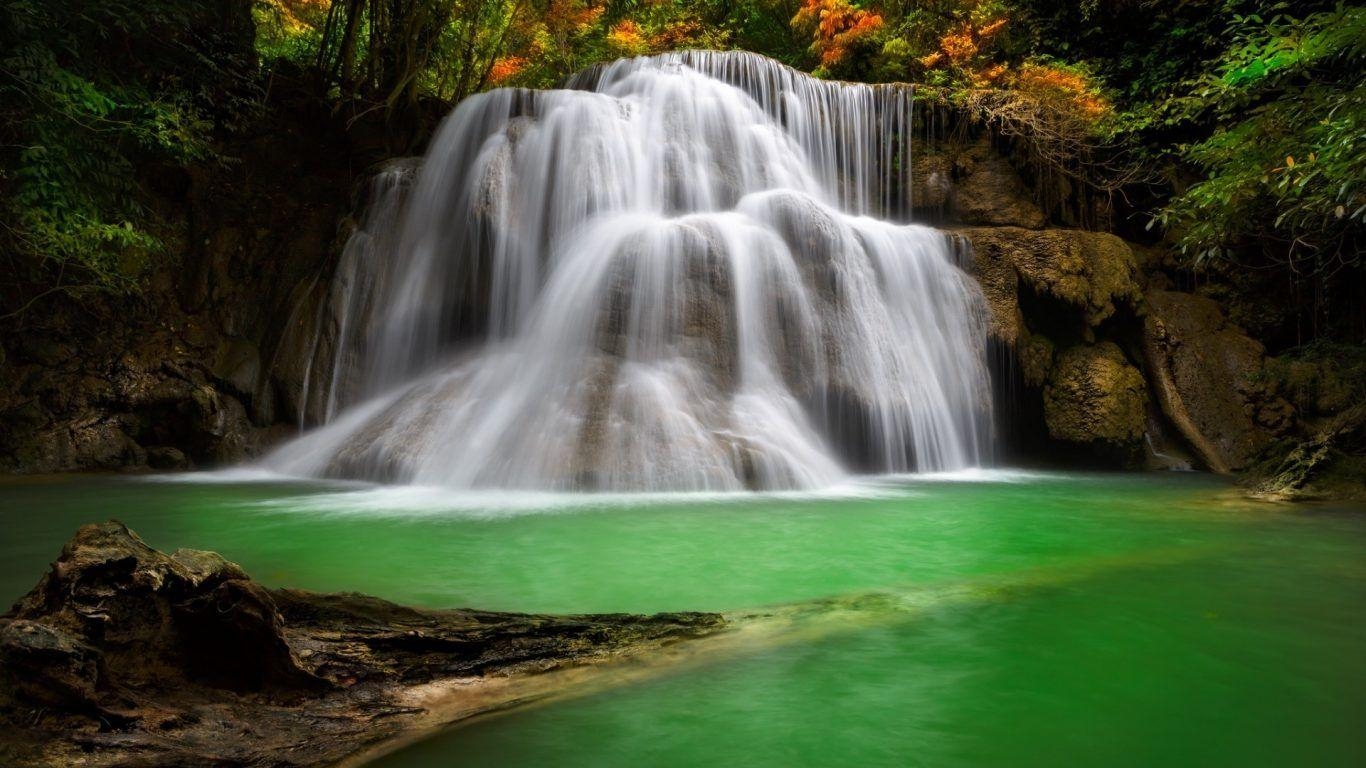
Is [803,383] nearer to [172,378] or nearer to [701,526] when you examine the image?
[701,526]

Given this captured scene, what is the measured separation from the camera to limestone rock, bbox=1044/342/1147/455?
10.5 meters

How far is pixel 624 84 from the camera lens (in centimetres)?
1350

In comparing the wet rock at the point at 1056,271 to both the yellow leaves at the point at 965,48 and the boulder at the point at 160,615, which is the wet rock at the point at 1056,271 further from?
the boulder at the point at 160,615

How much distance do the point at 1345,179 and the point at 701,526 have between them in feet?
15.7

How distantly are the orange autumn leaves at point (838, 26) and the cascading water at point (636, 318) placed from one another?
4.57 meters

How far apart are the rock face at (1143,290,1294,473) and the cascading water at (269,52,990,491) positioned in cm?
292

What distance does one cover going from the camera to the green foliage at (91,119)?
7344 mm

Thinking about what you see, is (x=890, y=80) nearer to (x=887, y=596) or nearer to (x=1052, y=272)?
(x=1052, y=272)

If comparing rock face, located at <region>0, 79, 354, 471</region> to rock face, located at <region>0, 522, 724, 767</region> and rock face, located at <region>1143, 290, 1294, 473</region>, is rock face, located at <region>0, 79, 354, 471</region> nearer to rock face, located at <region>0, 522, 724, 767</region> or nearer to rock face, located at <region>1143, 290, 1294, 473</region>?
rock face, located at <region>0, 522, 724, 767</region>

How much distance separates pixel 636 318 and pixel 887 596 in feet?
18.7

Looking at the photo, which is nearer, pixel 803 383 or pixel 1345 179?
pixel 1345 179

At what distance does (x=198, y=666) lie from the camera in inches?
79.2

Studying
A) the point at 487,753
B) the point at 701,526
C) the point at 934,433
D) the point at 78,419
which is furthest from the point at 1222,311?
the point at 78,419

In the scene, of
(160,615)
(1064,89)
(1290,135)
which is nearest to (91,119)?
(160,615)
